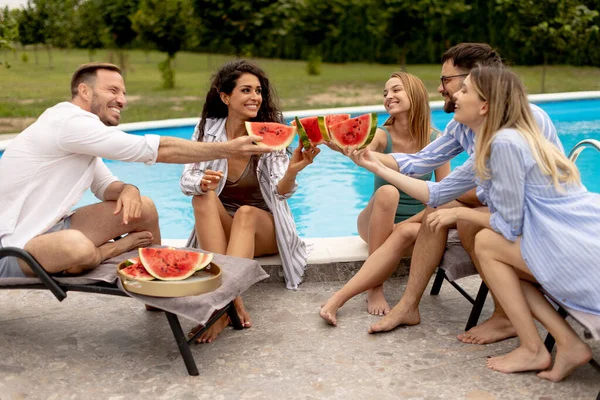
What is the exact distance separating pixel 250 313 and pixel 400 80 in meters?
1.74

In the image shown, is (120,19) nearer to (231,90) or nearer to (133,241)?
(231,90)

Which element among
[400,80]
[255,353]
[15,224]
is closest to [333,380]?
[255,353]

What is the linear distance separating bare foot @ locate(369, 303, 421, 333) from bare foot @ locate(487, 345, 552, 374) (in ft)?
2.07

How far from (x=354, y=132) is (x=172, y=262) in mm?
1223

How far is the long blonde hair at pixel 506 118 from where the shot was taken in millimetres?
3465

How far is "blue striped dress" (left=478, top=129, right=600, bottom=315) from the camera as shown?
3.34 meters

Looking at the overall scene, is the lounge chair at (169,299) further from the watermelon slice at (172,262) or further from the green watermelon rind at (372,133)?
the green watermelon rind at (372,133)

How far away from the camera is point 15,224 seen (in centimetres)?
388

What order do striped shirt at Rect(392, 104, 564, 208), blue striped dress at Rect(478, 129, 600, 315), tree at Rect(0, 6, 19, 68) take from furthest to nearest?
tree at Rect(0, 6, 19, 68) → striped shirt at Rect(392, 104, 564, 208) → blue striped dress at Rect(478, 129, 600, 315)

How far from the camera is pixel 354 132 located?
13.7ft

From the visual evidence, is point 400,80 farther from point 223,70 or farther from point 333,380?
point 333,380

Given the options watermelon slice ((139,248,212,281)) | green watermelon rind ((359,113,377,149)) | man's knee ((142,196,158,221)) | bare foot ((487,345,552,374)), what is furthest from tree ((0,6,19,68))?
bare foot ((487,345,552,374))

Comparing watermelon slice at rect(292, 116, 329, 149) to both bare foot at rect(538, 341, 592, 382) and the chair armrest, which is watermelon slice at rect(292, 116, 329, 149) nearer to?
the chair armrest

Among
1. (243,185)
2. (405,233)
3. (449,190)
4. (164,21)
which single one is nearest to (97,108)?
(243,185)
